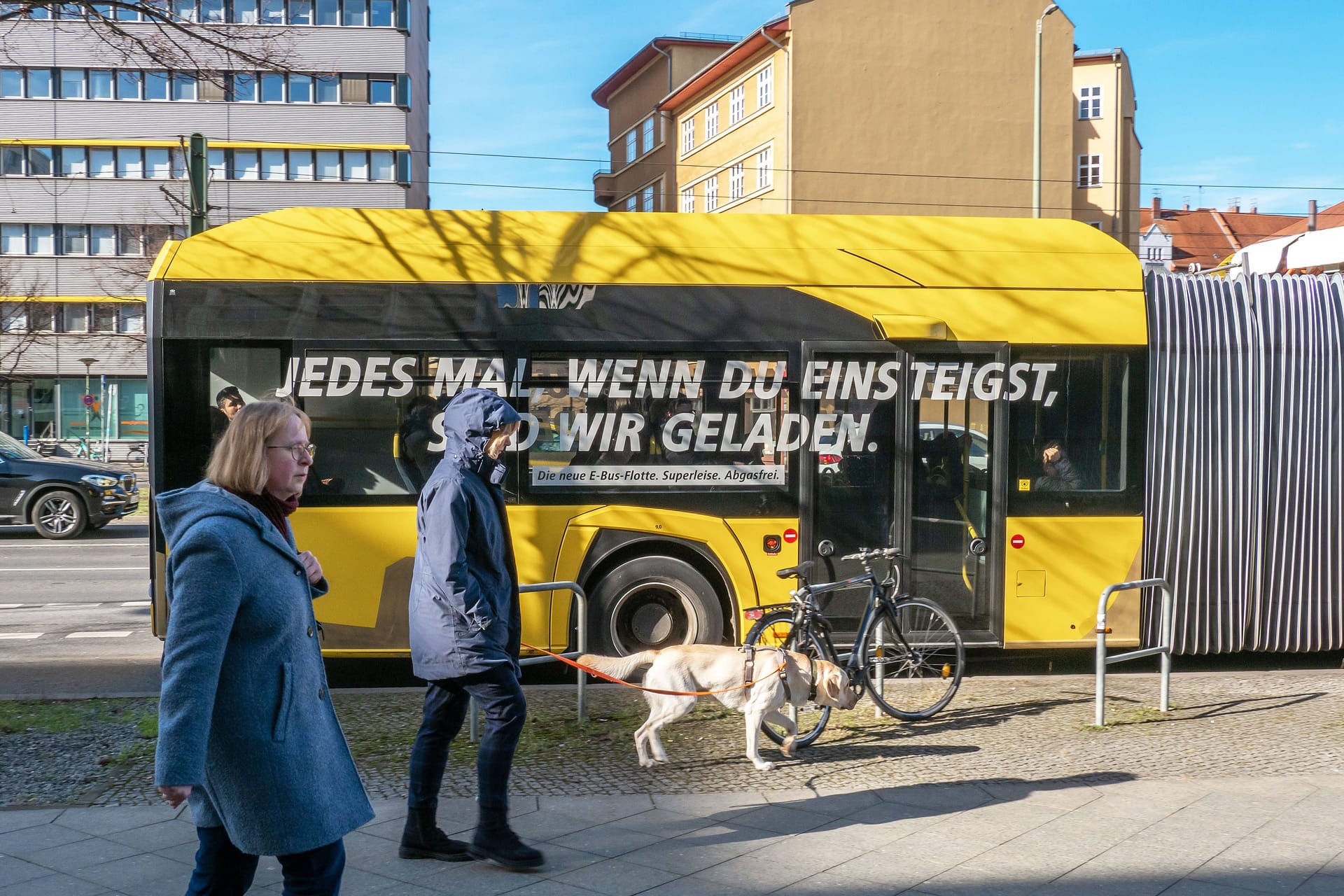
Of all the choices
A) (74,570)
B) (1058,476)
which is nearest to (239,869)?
(1058,476)

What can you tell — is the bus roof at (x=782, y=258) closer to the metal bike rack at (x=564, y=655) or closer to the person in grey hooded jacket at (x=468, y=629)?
the metal bike rack at (x=564, y=655)

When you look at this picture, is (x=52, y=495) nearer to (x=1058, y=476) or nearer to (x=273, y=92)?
(x=1058, y=476)

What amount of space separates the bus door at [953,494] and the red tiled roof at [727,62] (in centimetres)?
3269

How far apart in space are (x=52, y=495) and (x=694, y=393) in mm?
14153

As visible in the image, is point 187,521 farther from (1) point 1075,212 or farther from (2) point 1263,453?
(1) point 1075,212

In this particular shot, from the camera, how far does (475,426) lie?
4707 millimetres

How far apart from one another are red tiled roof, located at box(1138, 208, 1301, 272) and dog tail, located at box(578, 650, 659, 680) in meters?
84.2

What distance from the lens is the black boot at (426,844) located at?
4762mm

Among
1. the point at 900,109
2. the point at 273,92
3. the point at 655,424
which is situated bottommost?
the point at 655,424

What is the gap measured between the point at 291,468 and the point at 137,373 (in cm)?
5317

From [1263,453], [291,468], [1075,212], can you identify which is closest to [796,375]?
[1263,453]

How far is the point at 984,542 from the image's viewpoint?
28.2ft

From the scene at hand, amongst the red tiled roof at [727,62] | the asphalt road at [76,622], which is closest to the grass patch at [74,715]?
the asphalt road at [76,622]

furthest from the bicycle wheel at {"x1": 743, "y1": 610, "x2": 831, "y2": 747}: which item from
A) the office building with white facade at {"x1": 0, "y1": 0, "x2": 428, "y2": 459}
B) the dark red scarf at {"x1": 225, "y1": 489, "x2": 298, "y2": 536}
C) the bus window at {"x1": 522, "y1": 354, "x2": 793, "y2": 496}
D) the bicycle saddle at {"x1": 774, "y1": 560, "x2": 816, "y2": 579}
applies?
the office building with white facade at {"x1": 0, "y1": 0, "x2": 428, "y2": 459}
